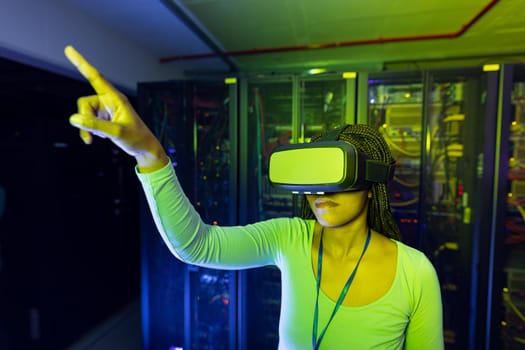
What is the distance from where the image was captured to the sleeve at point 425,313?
0.62m

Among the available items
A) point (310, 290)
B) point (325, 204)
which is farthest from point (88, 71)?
point (310, 290)

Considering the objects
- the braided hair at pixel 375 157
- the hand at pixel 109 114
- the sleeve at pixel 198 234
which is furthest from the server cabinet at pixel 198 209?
the hand at pixel 109 114

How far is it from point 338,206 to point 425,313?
12.1 inches

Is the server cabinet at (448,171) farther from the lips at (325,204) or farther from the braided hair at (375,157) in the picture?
the lips at (325,204)

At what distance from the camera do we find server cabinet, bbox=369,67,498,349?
4.69 ft

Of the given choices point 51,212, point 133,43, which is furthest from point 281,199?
point 133,43

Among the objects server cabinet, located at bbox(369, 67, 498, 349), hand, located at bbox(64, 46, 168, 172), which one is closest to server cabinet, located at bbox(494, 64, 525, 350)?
server cabinet, located at bbox(369, 67, 498, 349)

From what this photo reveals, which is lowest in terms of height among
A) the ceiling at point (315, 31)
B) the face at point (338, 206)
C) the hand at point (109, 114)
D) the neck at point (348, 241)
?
the neck at point (348, 241)

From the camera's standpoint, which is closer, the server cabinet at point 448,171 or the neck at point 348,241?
the neck at point 348,241

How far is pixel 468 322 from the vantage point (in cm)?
149

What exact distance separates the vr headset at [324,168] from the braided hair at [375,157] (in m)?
0.06

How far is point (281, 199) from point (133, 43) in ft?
5.26

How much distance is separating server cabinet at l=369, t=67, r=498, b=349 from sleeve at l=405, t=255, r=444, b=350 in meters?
1.00

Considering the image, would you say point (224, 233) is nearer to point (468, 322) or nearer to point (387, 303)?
point (387, 303)
